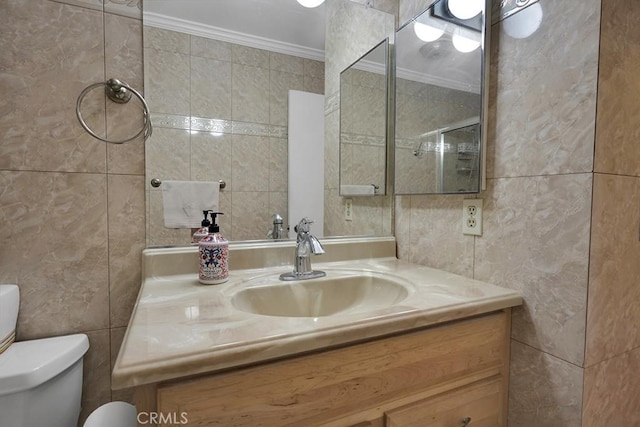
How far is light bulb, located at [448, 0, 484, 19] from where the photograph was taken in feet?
2.95

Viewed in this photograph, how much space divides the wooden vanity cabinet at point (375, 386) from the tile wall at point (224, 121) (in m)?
0.58

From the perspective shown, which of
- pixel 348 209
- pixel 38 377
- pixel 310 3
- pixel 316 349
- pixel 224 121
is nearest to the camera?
pixel 316 349

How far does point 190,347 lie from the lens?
1.65ft

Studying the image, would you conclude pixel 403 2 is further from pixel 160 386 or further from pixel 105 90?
pixel 160 386

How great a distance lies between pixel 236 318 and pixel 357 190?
82 cm

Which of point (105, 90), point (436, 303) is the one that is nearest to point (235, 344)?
point (436, 303)

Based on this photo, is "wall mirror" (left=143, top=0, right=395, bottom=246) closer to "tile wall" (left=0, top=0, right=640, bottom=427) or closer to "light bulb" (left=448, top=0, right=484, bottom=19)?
"tile wall" (left=0, top=0, right=640, bottom=427)

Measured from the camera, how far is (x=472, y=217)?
0.95 m

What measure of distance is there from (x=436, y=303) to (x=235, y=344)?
46cm

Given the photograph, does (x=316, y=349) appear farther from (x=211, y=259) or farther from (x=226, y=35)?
(x=226, y=35)

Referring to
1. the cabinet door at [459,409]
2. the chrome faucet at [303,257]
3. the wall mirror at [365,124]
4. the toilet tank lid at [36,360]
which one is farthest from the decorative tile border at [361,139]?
the toilet tank lid at [36,360]

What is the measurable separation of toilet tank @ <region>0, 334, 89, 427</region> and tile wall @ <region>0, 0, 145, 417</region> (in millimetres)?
70

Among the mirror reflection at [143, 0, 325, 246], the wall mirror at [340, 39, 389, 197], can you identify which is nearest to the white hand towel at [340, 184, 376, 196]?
the wall mirror at [340, 39, 389, 197]

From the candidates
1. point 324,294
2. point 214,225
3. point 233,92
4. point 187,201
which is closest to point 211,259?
point 214,225
